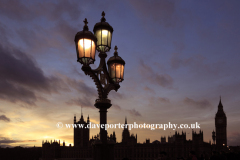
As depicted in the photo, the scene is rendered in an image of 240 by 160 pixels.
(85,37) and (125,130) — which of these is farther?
(125,130)

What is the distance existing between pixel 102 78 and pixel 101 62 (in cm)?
55

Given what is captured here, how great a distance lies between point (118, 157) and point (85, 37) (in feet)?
340

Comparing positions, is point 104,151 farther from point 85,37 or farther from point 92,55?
point 85,37

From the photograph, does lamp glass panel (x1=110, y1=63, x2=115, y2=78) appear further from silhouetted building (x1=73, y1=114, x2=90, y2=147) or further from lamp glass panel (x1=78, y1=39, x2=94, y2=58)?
silhouetted building (x1=73, y1=114, x2=90, y2=147)

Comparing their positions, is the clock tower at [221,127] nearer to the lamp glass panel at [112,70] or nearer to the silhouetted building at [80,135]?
the silhouetted building at [80,135]

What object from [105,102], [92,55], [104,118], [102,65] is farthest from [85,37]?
[104,118]

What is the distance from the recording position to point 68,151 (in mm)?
118812

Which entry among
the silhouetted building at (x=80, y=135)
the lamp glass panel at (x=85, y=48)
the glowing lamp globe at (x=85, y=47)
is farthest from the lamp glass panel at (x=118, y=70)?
the silhouetted building at (x=80, y=135)

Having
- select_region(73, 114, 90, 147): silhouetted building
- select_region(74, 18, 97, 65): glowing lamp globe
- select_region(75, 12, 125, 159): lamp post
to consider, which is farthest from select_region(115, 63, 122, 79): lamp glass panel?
select_region(73, 114, 90, 147): silhouetted building

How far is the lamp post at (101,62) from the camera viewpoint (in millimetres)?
6746

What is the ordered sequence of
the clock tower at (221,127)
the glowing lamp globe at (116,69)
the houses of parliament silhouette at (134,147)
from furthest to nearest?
the clock tower at (221,127)
the houses of parliament silhouette at (134,147)
the glowing lamp globe at (116,69)

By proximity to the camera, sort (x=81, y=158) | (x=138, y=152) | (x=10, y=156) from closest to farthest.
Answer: (x=138, y=152) < (x=81, y=158) < (x=10, y=156)

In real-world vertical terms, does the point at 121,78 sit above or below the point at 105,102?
above

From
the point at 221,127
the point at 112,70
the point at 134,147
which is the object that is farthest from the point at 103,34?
the point at 221,127
